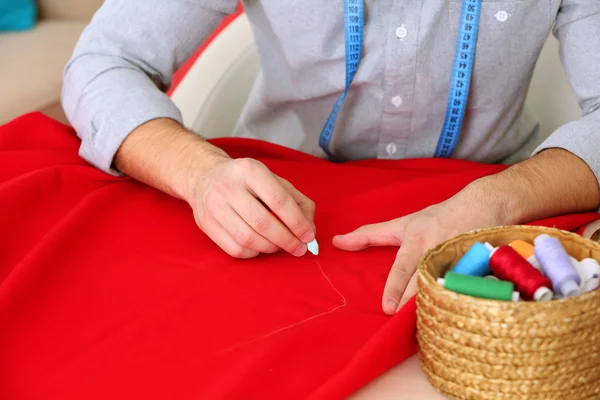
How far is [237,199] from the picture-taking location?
95 cm

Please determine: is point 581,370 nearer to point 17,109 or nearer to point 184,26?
point 184,26

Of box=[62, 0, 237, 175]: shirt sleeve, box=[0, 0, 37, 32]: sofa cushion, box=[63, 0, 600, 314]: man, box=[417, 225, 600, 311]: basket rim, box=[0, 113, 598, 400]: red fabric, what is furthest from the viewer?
box=[0, 0, 37, 32]: sofa cushion

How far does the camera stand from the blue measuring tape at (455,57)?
121cm

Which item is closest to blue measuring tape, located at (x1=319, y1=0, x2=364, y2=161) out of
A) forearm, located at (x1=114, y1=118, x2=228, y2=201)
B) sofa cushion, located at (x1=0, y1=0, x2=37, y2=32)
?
forearm, located at (x1=114, y1=118, x2=228, y2=201)

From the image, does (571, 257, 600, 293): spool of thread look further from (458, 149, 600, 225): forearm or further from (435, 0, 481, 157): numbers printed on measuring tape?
(435, 0, 481, 157): numbers printed on measuring tape

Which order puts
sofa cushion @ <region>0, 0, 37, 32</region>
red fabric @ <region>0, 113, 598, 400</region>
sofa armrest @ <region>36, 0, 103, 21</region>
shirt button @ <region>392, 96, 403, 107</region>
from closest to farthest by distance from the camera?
red fabric @ <region>0, 113, 598, 400</region> → shirt button @ <region>392, 96, 403, 107</region> → sofa cushion @ <region>0, 0, 37, 32</region> → sofa armrest @ <region>36, 0, 103, 21</region>

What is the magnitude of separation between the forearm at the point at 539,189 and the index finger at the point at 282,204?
202 mm

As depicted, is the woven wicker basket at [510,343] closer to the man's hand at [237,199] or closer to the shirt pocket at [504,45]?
the man's hand at [237,199]

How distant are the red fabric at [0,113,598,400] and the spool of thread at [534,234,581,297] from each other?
152 mm

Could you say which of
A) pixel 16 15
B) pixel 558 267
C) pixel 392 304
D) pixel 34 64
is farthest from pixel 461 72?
pixel 16 15

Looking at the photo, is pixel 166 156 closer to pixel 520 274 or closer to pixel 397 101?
pixel 397 101

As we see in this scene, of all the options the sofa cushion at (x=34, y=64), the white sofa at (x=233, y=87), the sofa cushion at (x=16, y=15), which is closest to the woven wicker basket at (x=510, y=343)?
the white sofa at (x=233, y=87)

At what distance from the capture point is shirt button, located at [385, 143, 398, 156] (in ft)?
4.44

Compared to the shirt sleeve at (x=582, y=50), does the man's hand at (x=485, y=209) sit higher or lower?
lower
